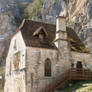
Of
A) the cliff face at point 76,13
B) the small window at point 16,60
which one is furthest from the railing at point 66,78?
the cliff face at point 76,13

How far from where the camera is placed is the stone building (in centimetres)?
2169

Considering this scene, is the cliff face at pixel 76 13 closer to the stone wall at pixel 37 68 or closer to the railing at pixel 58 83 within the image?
the stone wall at pixel 37 68

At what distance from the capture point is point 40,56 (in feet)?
73.4

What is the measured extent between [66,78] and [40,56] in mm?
3724

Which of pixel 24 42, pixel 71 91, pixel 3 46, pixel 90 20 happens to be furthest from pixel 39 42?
pixel 3 46

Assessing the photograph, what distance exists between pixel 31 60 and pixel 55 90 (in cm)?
411

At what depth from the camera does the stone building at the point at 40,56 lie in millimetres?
21688

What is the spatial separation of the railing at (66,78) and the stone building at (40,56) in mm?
962

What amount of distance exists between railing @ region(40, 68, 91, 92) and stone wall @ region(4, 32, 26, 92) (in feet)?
9.41

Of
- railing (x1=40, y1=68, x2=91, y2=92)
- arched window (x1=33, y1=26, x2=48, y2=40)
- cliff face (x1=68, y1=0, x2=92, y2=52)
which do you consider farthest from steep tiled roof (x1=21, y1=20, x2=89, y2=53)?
cliff face (x1=68, y1=0, x2=92, y2=52)

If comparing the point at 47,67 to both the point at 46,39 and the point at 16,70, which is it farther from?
the point at 16,70

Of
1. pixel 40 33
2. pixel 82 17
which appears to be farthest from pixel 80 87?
pixel 82 17

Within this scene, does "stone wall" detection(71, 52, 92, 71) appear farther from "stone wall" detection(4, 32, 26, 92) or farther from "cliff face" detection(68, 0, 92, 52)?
"cliff face" detection(68, 0, 92, 52)

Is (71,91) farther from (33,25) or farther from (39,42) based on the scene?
(33,25)
